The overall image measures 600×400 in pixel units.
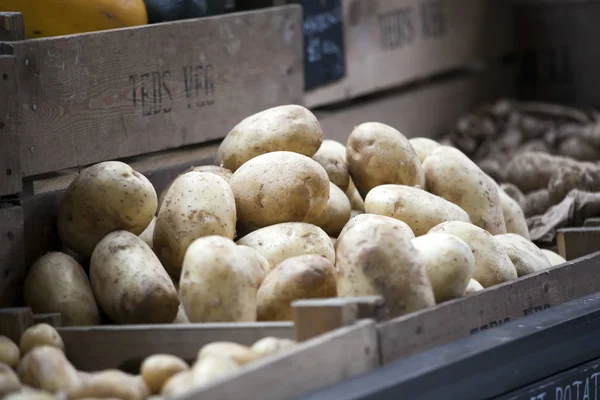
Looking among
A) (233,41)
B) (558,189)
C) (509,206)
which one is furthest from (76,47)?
(558,189)

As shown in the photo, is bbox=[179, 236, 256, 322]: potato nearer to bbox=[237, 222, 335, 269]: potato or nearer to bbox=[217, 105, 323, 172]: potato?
bbox=[237, 222, 335, 269]: potato

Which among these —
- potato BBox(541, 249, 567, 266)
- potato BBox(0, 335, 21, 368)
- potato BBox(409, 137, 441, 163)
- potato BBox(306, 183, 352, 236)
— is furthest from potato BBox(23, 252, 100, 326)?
potato BBox(541, 249, 567, 266)

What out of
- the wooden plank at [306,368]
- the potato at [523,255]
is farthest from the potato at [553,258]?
the wooden plank at [306,368]

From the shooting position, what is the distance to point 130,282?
2.09 meters

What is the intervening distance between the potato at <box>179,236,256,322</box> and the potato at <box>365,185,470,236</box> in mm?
608

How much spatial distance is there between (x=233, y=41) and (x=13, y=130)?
44.6 inches

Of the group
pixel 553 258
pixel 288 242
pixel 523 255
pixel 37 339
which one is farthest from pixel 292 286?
pixel 553 258

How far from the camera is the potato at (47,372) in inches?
67.5

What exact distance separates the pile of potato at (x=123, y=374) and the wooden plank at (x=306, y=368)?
4 centimetres

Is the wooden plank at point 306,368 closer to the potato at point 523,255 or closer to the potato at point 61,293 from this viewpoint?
the potato at point 61,293

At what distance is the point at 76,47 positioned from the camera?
258 cm

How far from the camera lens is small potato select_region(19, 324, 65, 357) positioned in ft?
6.28

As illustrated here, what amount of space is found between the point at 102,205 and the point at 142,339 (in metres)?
0.48

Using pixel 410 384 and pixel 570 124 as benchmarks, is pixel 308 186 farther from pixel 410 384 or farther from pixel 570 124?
pixel 570 124
